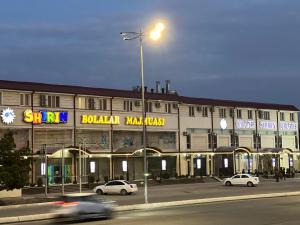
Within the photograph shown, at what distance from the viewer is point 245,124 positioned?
282 ft

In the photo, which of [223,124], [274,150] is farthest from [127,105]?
[274,150]

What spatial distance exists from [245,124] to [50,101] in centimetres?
3447

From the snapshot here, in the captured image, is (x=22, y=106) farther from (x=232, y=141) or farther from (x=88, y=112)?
(x=232, y=141)

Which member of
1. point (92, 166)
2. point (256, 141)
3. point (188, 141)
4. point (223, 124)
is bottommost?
point (92, 166)

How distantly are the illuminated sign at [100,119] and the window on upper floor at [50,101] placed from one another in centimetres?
359

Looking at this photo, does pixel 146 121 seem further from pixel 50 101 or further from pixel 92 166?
pixel 50 101

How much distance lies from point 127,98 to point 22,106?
47.4ft

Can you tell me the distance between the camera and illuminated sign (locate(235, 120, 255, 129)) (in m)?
84.6

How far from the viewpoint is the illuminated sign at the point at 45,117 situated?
194ft

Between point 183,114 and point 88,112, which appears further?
point 183,114

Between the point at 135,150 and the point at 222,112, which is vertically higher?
the point at 222,112

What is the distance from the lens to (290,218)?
2227 cm

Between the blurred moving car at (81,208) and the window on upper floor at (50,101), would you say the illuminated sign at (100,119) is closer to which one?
the window on upper floor at (50,101)

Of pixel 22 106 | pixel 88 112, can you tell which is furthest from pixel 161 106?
pixel 22 106
